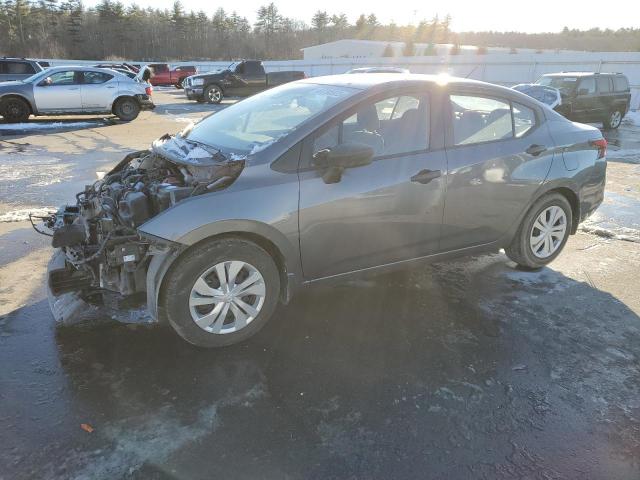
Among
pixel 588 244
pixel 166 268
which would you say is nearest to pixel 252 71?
pixel 588 244

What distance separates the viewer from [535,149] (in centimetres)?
434

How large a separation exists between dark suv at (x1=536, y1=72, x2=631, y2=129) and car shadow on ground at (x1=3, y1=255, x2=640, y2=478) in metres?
12.8

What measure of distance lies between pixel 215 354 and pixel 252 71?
21.6 meters

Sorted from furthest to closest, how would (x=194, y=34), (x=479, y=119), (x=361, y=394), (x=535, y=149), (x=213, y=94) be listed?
1. (x=194, y=34)
2. (x=213, y=94)
3. (x=535, y=149)
4. (x=479, y=119)
5. (x=361, y=394)

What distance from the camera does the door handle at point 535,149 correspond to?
14.1 feet

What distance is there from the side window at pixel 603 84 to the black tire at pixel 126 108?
14.2 meters

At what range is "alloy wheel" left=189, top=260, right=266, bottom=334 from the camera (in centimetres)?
320

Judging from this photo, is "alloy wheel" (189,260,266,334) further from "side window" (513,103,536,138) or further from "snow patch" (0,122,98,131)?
"snow patch" (0,122,98,131)

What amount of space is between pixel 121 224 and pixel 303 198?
1195 millimetres

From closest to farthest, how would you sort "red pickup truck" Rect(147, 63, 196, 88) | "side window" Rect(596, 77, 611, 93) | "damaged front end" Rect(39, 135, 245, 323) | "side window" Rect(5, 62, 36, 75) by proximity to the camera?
"damaged front end" Rect(39, 135, 245, 323), "side window" Rect(596, 77, 611, 93), "side window" Rect(5, 62, 36, 75), "red pickup truck" Rect(147, 63, 196, 88)

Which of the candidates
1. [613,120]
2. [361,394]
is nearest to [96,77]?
[361,394]

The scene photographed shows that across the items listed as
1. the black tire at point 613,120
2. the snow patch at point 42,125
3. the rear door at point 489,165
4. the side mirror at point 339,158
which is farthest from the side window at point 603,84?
the snow patch at point 42,125

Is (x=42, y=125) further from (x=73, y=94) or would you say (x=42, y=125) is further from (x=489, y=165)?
(x=489, y=165)

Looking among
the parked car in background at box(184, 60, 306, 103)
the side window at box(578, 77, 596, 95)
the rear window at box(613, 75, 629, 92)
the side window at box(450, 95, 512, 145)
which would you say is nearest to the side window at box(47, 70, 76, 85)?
the parked car in background at box(184, 60, 306, 103)
